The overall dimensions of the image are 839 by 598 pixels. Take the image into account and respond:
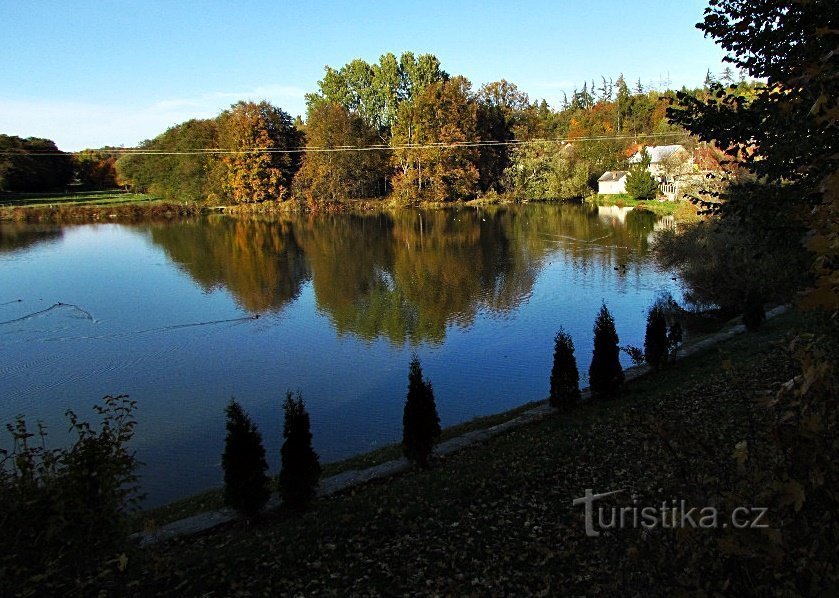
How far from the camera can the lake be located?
494 inches

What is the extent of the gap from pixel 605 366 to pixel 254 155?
6071 centimetres

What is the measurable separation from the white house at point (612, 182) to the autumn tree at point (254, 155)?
111ft

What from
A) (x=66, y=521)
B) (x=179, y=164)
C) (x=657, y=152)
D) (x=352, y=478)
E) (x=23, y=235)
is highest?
(x=179, y=164)

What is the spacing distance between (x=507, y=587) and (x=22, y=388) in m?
14.5

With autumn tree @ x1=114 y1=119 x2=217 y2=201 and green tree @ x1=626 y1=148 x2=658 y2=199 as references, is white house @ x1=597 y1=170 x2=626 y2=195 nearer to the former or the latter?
green tree @ x1=626 y1=148 x2=658 y2=199

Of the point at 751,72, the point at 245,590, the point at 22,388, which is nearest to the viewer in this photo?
the point at 245,590

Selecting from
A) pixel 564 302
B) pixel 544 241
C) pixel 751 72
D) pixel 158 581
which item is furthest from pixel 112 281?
pixel 751 72

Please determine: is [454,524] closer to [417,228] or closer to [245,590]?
[245,590]


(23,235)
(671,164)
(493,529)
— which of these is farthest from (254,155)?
→ (493,529)

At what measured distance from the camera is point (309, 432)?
7.95m

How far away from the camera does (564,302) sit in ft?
70.5

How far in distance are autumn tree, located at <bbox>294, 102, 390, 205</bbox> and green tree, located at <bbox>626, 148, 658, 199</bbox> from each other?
27.8 m

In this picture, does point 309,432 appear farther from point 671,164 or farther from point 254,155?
point 254,155

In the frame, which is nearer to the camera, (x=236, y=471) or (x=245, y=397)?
(x=236, y=471)
